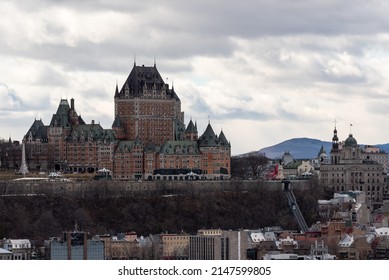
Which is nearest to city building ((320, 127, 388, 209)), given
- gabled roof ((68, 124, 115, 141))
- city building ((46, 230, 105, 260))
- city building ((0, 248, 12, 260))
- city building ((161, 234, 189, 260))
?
gabled roof ((68, 124, 115, 141))

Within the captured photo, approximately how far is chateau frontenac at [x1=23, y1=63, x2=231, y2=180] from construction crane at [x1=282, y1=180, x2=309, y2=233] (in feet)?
17.4

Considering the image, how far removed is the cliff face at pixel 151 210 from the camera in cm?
9762

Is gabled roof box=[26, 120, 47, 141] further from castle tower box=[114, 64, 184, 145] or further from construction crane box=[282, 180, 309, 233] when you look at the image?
construction crane box=[282, 180, 309, 233]

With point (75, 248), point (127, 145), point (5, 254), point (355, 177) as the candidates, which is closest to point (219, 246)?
point (75, 248)

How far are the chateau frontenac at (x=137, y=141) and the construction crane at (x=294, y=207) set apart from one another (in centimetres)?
532

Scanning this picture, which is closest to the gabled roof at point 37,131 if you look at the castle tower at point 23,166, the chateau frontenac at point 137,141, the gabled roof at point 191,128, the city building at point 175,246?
the chateau frontenac at point 137,141

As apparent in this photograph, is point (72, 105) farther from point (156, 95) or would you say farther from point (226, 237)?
point (226, 237)

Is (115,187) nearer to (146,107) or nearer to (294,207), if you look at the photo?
(294,207)

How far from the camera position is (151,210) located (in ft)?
341

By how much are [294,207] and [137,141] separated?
14.7 metres

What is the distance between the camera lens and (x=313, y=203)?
111 metres

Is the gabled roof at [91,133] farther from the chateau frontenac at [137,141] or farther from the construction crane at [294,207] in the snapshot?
the construction crane at [294,207]

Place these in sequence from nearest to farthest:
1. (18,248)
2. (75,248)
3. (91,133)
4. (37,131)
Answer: (75,248), (18,248), (91,133), (37,131)
